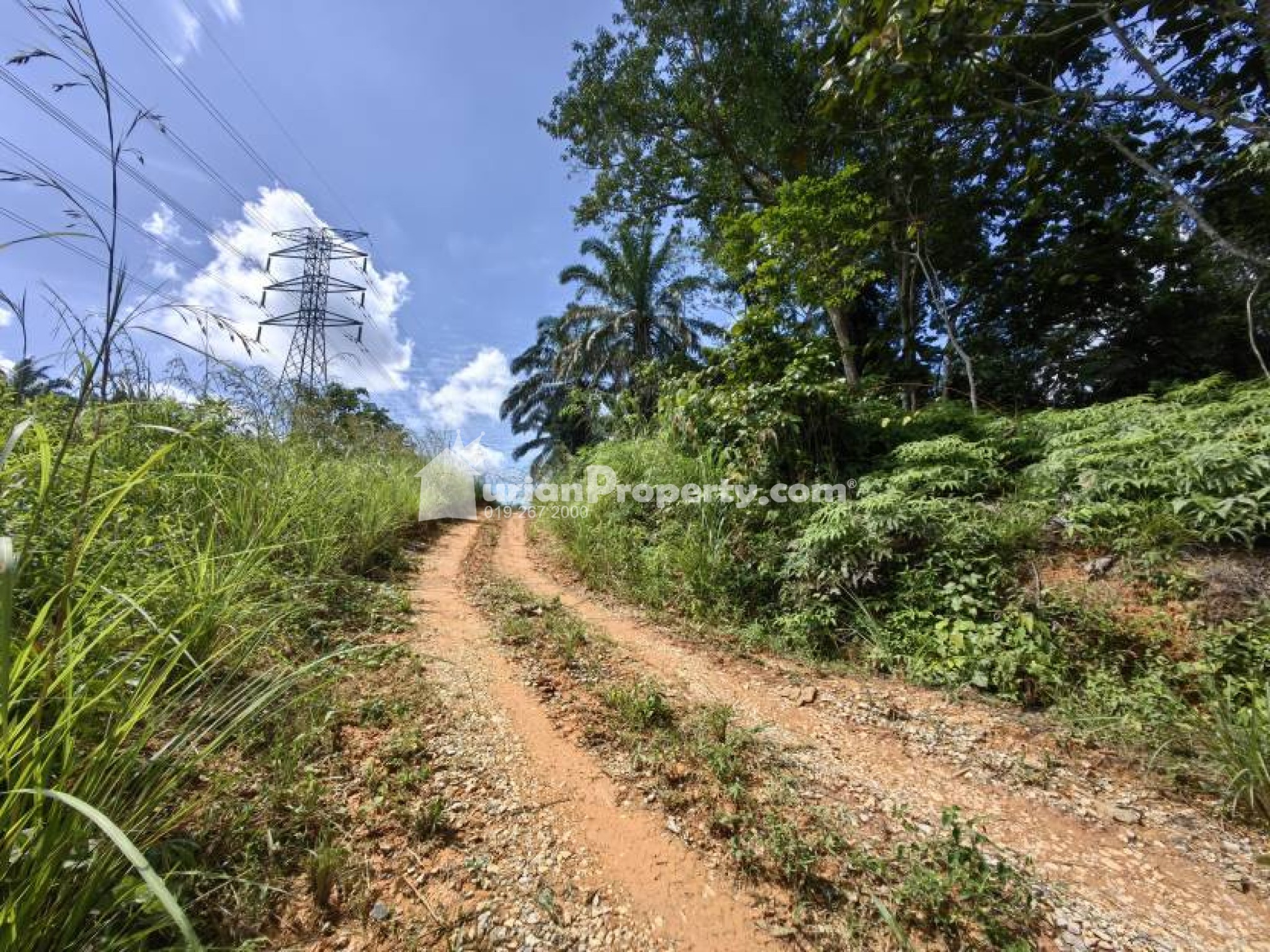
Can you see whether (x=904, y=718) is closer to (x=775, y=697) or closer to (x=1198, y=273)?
(x=775, y=697)

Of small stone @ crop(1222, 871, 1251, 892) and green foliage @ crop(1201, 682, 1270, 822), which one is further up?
green foliage @ crop(1201, 682, 1270, 822)

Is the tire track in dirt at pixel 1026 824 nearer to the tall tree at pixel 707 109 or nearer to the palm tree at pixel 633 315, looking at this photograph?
the tall tree at pixel 707 109

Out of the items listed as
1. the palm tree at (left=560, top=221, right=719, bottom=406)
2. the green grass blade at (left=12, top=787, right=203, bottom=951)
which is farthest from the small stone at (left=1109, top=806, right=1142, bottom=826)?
the palm tree at (left=560, top=221, right=719, bottom=406)

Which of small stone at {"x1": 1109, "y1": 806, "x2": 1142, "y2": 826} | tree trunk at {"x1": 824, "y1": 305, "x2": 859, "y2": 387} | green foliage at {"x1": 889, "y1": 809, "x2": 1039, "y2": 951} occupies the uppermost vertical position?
tree trunk at {"x1": 824, "y1": 305, "x2": 859, "y2": 387}

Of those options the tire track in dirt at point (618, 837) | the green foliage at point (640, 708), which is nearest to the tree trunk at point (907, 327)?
the green foliage at point (640, 708)

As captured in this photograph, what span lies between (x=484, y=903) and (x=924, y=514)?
3.48m

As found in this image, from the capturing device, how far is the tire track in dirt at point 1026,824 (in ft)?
4.75

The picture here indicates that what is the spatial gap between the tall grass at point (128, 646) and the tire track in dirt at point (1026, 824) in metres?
2.20

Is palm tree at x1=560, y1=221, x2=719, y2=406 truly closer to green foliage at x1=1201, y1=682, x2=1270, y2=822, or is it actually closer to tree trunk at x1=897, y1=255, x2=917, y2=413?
tree trunk at x1=897, y1=255, x2=917, y2=413

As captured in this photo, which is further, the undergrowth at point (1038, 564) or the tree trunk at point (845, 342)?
the tree trunk at point (845, 342)

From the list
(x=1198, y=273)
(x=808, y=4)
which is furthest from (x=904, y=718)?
(x=808, y=4)

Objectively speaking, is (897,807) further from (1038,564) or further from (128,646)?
(128,646)

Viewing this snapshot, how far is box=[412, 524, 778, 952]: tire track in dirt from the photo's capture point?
138 centimetres

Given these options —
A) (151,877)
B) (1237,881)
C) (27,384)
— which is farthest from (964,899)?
(27,384)
